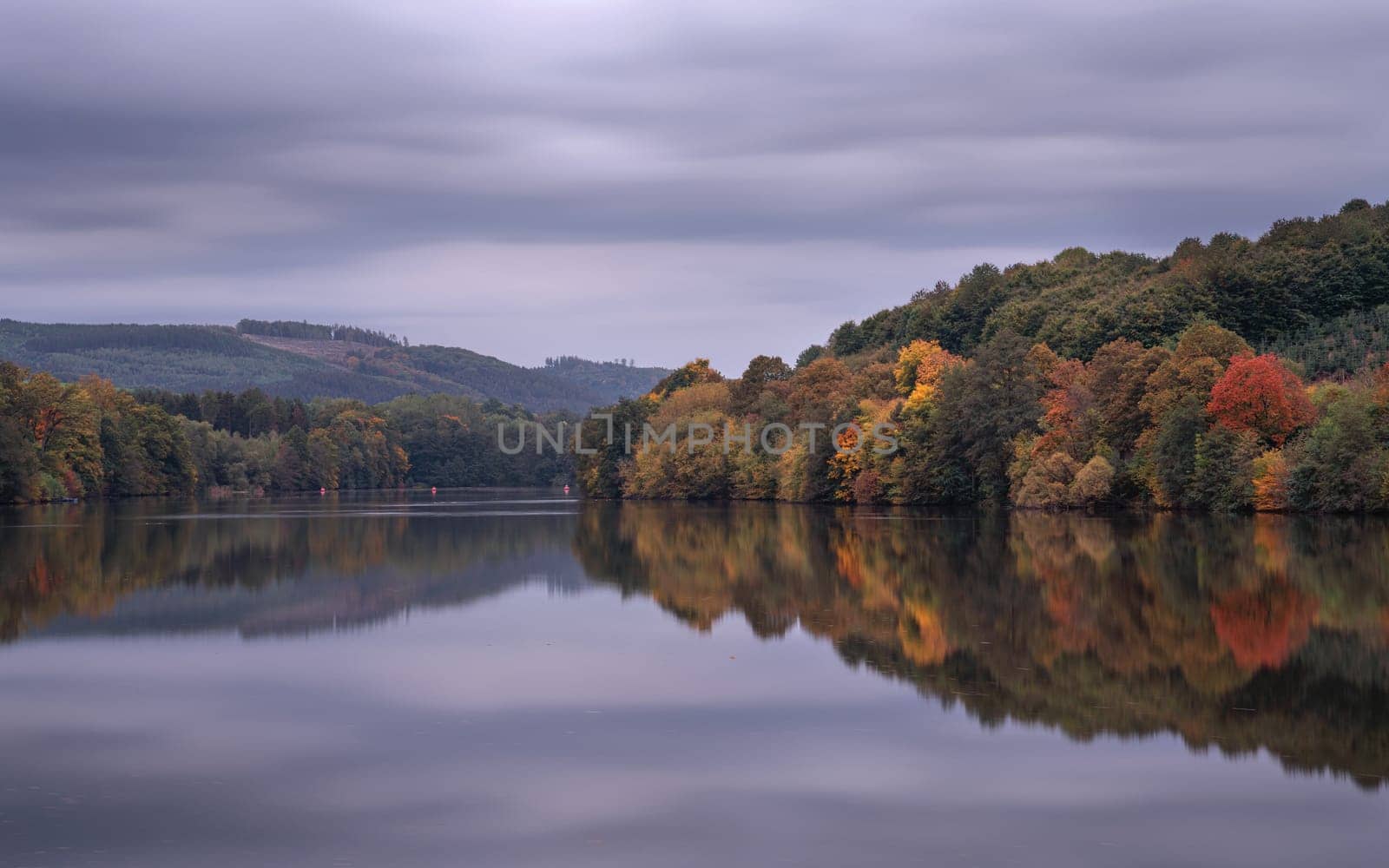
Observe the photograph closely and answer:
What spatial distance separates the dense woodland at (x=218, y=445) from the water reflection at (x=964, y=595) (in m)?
40.9

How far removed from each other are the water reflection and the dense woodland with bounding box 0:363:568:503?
40889 millimetres

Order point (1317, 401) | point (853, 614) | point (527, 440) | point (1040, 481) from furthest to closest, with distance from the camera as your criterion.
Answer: point (527, 440) → point (1040, 481) → point (1317, 401) → point (853, 614)

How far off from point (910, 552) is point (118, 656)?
20906 millimetres

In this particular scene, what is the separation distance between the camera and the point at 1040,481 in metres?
61.5

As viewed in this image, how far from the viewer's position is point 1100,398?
62.8 meters

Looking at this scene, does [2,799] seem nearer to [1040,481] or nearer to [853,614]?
[853,614]

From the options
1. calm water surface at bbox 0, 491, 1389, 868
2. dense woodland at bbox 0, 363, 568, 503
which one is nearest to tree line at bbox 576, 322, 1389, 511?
calm water surface at bbox 0, 491, 1389, 868

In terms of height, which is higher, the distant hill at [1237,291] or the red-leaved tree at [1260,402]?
the distant hill at [1237,291]

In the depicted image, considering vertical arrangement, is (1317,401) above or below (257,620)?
above

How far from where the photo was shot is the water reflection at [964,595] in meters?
14.4

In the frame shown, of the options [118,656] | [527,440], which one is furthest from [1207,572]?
[527,440]

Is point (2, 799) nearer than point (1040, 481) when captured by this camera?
Yes

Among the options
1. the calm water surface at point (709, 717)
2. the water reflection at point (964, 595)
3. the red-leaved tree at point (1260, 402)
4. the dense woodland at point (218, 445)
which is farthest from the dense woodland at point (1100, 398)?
the dense woodland at point (218, 445)

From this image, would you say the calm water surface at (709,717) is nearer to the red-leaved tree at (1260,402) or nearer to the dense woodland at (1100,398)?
the dense woodland at (1100,398)
